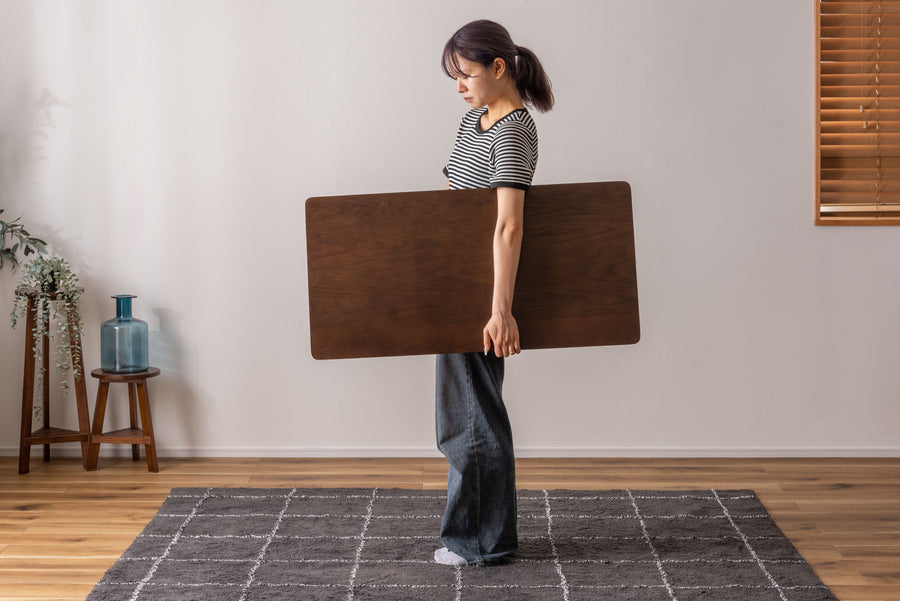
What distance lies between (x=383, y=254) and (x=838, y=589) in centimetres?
137

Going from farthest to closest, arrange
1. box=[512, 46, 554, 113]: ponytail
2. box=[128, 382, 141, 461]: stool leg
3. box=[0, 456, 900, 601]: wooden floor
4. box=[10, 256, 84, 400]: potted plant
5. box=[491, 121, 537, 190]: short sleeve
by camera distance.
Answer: box=[128, 382, 141, 461]: stool leg < box=[10, 256, 84, 400]: potted plant < box=[0, 456, 900, 601]: wooden floor < box=[512, 46, 554, 113]: ponytail < box=[491, 121, 537, 190]: short sleeve

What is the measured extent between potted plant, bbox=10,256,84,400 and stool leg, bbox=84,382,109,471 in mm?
126

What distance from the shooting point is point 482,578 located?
86.3 inches

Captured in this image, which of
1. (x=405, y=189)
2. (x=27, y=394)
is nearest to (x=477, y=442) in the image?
(x=405, y=189)

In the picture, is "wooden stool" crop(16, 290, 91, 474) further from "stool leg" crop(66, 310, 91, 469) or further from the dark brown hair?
the dark brown hair

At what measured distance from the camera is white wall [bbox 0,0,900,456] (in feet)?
10.4

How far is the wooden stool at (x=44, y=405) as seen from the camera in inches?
122

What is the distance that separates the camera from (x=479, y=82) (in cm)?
206

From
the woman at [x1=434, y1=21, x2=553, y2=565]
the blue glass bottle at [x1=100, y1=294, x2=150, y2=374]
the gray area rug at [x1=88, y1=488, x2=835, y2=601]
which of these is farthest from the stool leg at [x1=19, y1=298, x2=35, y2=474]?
the woman at [x1=434, y1=21, x2=553, y2=565]

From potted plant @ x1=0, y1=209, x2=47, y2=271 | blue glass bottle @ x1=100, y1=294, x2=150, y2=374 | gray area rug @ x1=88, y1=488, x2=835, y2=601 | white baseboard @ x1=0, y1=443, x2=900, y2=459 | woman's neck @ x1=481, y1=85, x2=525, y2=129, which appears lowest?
gray area rug @ x1=88, y1=488, x2=835, y2=601

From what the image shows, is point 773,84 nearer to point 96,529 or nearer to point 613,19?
point 613,19

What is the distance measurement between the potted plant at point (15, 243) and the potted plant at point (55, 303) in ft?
0.17

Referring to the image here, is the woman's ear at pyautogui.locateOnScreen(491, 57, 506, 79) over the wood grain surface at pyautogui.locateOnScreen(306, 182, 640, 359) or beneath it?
over

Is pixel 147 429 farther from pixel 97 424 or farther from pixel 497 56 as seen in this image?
pixel 497 56
